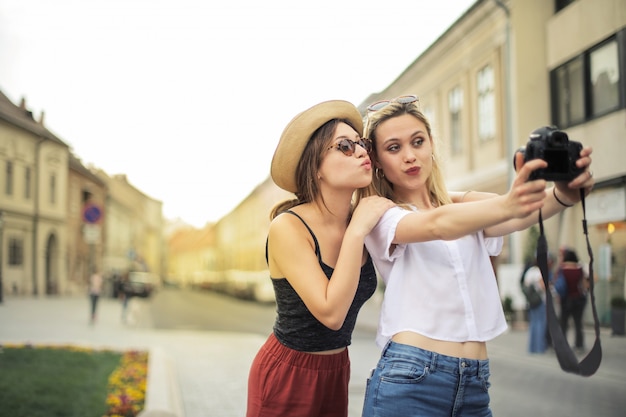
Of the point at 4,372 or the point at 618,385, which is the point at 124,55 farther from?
the point at 618,385

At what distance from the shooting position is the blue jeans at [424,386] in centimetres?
201

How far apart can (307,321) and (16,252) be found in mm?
3254

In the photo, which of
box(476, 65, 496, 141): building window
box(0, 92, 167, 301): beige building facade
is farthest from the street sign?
box(476, 65, 496, 141): building window

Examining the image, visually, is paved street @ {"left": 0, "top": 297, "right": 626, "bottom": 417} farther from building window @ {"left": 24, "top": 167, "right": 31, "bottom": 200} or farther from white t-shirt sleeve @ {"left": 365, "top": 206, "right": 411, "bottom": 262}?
white t-shirt sleeve @ {"left": 365, "top": 206, "right": 411, "bottom": 262}

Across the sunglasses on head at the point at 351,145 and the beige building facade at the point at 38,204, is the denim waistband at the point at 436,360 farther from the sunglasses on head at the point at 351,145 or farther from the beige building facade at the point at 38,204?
the beige building facade at the point at 38,204

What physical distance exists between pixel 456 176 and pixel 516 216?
18.4 metres

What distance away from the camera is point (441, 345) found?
2072mm

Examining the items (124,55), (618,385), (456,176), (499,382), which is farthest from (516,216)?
(456,176)

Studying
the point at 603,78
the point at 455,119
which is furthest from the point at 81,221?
the point at 455,119

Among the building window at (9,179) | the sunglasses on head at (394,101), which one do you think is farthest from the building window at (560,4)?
the sunglasses on head at (394,101)

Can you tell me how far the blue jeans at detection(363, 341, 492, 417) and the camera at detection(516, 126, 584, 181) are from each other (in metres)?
0.69

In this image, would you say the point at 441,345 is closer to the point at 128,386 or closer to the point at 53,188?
the point at 53,188

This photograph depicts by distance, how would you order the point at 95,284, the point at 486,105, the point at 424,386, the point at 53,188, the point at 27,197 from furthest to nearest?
1. the point at 486,105
2. the point at 95,284
3. the point at 53,188
4. the point at 27,197
5. the point at 424,386

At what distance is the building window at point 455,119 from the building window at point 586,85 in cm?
693
